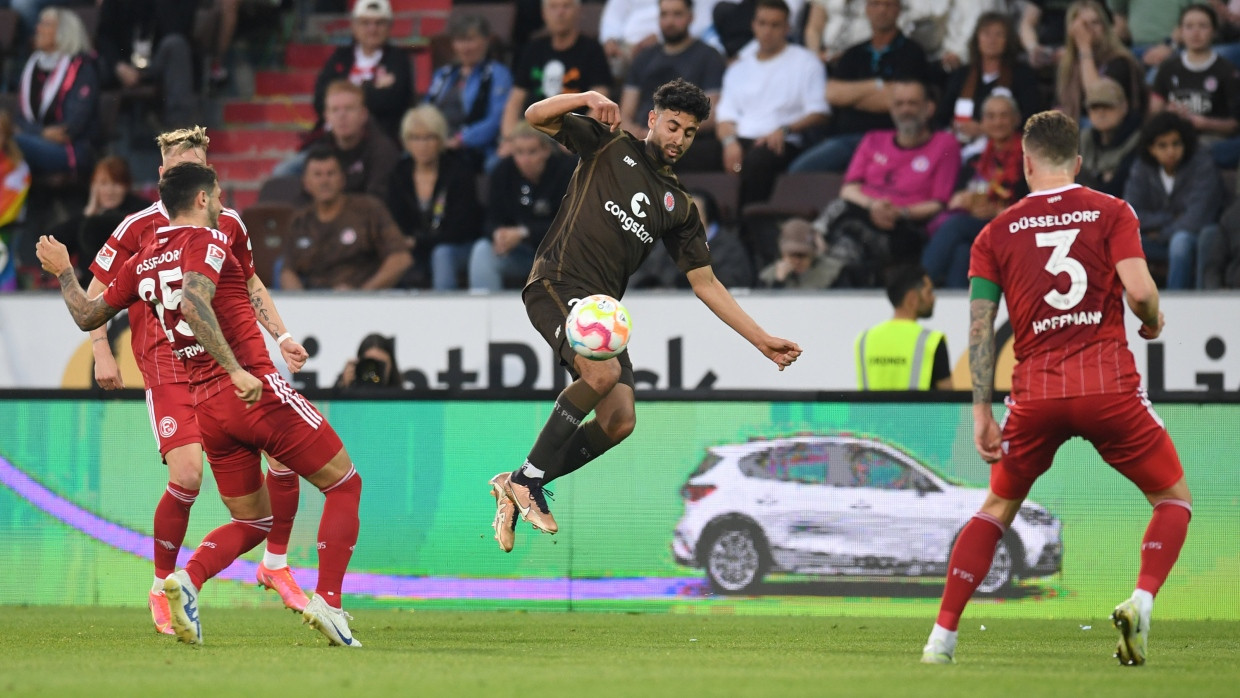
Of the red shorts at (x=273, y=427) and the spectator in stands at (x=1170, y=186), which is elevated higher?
the spectator in stands at (x=1170, y=186)

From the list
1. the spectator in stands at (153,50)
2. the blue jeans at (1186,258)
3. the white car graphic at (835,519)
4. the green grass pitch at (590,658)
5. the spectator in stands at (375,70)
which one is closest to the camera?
the green grass pitch at (590,658)

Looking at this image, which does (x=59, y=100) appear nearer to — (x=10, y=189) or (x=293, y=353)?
(x=10, y=189)

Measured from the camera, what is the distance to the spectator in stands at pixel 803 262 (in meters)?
12.8

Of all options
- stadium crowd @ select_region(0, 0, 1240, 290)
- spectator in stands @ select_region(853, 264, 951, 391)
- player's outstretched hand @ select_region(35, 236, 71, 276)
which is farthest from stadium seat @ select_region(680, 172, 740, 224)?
player's outstretched hand @ select_region(35, 236, 71, 276)

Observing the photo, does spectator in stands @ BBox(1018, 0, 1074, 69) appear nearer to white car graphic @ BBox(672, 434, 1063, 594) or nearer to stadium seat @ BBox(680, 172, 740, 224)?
stadium seat @ BBox(680, 172, 740, 224)

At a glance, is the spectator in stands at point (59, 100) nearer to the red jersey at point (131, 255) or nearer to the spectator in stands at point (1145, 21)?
the red jersey at point (131, 255)

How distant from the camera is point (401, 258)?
13820 millimetres

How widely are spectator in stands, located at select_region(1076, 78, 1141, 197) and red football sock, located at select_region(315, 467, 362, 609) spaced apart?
7517 mm

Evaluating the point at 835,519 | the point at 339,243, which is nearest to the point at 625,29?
the point at 339,243

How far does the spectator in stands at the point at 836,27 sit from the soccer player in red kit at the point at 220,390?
8626mm

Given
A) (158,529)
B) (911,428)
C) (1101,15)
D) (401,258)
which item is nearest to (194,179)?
(158,529)

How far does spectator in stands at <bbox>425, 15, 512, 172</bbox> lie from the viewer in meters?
15.2

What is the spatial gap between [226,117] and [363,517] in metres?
8.20

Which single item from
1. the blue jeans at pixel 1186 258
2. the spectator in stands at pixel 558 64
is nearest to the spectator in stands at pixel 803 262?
the blue jeans at pixel 1186 258
